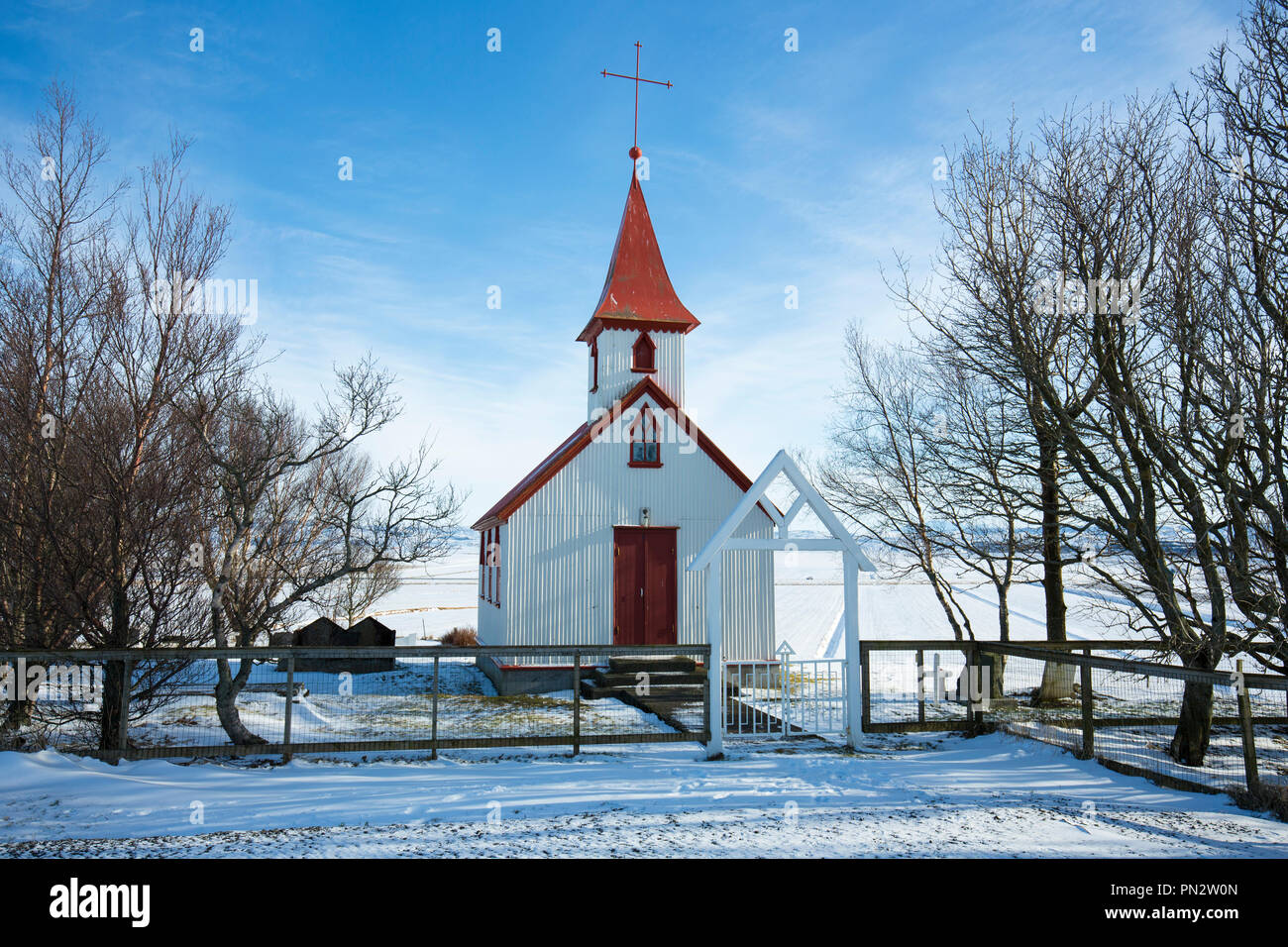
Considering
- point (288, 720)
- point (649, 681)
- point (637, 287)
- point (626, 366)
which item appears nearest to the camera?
point (288, 720)

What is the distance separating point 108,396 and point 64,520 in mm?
1570

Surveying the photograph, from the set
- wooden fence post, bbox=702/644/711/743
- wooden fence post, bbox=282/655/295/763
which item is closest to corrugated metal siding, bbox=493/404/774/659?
wooden fence post, bbox=702/644/711/743

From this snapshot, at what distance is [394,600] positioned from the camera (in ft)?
180

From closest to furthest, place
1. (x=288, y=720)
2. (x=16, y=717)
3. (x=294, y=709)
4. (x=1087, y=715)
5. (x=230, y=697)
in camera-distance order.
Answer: (x=288, y=720) < (x=16, y=717) < (x=1087, y=715) < (x=230, y=697) < (x=294, y=709)

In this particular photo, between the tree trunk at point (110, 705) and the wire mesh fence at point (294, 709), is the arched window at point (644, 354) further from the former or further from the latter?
the tree trunk at point (110, 705)

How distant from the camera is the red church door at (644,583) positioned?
17828 mm

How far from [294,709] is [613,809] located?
724 centimetres

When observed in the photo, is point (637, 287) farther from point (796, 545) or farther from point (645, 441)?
point (796, 545)

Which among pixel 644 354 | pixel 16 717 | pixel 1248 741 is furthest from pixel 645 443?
pixel 1248 741

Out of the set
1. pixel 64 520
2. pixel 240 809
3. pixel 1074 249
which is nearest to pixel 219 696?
pixel 64 520

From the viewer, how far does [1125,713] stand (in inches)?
492

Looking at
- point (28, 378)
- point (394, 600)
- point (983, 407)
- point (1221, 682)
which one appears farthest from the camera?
point (394, 600)

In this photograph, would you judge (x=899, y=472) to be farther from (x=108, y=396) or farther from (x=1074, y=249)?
(x=108, y=396)

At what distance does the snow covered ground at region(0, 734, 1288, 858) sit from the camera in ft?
20.3
